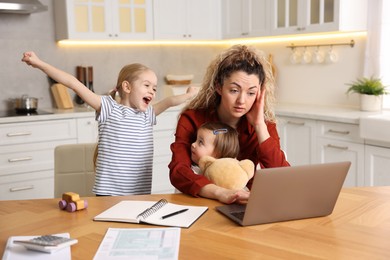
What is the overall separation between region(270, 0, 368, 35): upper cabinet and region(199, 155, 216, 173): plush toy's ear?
2265 mm

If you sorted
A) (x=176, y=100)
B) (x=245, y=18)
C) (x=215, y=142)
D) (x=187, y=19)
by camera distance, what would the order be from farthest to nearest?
(x=187, y=19) < (x=245, y=18) < (x=176, y=100) < (x=215, y=142)

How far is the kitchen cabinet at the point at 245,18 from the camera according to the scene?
435 cm

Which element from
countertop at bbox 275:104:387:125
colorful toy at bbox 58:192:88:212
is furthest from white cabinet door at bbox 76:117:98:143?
colorful toy at bbox 58:192:88:212

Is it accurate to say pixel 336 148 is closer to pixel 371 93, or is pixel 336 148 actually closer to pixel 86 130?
pixel 371 93

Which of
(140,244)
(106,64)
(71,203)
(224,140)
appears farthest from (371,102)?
(140,244)

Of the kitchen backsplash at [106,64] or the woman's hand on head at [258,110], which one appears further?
the kitchen backsplash at [106,64]

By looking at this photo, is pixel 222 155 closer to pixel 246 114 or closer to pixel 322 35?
pixel 246 114

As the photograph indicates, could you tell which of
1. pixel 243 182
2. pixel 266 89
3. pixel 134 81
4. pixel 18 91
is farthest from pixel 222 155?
pixel 18 91

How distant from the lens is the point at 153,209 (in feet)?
5.08

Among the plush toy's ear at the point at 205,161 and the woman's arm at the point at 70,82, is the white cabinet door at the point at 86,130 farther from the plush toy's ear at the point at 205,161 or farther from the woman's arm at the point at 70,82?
the plush toy's ear at the point at 205,161

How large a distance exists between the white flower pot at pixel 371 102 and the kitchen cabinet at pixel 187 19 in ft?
5.55

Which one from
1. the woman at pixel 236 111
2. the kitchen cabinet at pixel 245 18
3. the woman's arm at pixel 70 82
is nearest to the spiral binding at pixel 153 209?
the woman at pixel 236 111

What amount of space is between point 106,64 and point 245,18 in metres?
1.34

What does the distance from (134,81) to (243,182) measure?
0.78 metres
